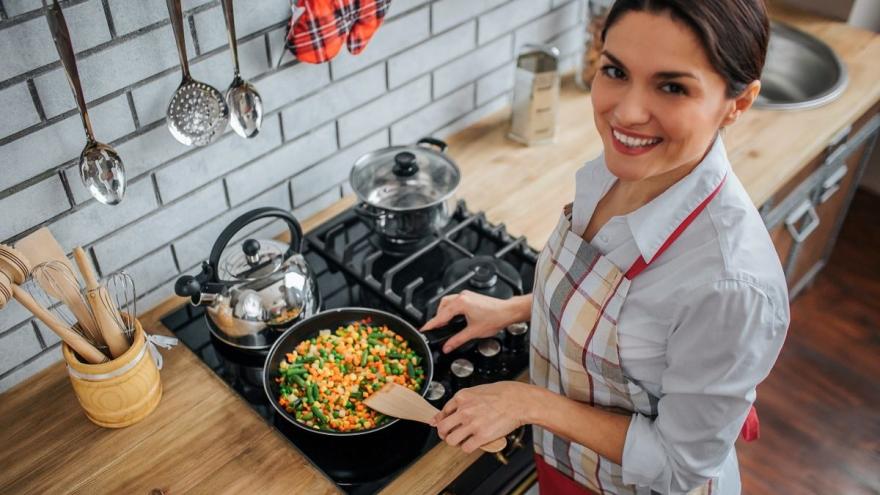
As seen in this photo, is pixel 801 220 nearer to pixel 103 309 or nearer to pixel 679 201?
pixel 679 201

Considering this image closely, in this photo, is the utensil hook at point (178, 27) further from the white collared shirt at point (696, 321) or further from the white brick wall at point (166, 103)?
the white collared shirt at point (696, 321)

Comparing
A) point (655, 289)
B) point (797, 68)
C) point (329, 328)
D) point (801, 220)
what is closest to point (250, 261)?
point (329, 328)

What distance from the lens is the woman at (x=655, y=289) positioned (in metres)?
0.90

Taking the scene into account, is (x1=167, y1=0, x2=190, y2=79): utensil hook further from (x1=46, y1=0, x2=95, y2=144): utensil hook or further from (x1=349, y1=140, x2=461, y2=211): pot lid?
(x1=349, y1=140, x2=461, y2=211): pot lid

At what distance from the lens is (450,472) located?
3.92 ft

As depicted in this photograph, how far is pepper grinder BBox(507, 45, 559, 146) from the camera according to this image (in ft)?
6.06

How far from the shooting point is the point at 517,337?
4.52 ft

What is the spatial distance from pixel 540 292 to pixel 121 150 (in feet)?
2.44

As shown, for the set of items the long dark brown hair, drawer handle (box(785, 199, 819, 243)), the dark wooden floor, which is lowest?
the dark wooden floor

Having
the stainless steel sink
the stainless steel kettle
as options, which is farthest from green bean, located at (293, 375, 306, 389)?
the stainless steel sink

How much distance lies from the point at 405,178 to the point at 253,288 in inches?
17.0

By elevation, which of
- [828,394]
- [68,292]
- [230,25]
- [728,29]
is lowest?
[828,394]

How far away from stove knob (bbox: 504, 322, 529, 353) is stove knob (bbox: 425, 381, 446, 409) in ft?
0.53

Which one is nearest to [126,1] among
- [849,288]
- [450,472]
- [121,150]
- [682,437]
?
[121,150]
